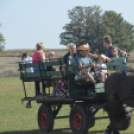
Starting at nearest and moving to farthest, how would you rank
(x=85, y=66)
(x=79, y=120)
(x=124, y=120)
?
(x=85, y=66) → (x=79, y=120) → (x=124, y=120)

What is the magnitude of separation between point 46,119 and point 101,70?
6.53 feet

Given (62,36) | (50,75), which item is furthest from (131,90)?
(62,36)

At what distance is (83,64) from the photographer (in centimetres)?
686

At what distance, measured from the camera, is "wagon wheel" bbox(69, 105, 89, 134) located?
6720 mm

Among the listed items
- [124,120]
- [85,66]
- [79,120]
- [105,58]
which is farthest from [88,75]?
[124,120]

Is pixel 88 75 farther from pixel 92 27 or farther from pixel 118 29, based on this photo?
pixel 118 29

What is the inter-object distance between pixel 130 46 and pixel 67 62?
58353 millimetres

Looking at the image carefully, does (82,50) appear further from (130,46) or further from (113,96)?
(130,46)

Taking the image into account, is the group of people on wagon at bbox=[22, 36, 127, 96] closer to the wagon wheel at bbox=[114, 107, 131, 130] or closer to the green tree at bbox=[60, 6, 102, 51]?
the wagon wheel at bbox=[114, 107, 131, 130]

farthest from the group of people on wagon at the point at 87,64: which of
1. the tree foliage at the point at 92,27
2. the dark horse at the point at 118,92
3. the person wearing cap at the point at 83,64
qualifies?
the tree foliage at the point at 92,27

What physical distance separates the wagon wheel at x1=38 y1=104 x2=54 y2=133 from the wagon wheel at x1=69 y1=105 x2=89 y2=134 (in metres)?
0.75

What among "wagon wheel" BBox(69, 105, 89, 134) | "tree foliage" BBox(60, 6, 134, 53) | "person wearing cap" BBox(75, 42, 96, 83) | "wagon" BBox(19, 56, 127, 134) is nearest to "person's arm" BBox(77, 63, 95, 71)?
"person wearing cap" BBox(75, 42, 96, 83)

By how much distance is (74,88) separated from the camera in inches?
277

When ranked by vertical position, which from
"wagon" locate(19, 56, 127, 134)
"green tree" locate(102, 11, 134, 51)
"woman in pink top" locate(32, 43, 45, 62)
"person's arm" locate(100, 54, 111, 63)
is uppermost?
"green tree" locate(102, 11, 134, 51)
